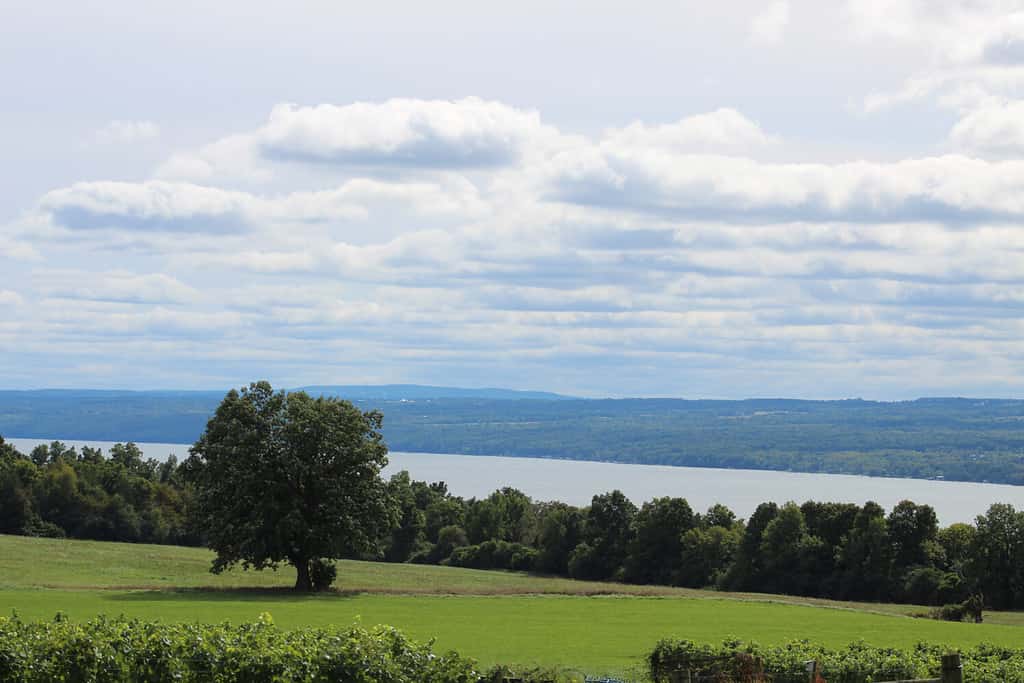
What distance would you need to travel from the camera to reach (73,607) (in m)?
44.6

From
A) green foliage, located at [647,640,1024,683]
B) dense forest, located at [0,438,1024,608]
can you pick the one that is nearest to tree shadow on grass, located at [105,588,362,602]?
dense forest, located at [0,438,1024,608]

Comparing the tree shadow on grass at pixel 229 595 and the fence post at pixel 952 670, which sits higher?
the fence post at pixel 952 670

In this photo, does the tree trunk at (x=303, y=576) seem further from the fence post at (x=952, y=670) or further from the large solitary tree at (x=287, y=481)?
the fence post at (x=952, y=670)

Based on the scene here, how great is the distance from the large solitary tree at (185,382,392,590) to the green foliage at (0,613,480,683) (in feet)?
119

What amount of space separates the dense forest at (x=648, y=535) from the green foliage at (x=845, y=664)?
36676mm

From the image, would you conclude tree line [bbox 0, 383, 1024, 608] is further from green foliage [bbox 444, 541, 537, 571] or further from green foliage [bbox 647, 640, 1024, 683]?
green foliage [bbox 647, 640, 1024, 683]

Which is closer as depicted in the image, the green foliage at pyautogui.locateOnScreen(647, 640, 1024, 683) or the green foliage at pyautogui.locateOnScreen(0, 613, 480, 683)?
the green foliage at pyautogui.locateOnScreen(0, 613, 480, 683)

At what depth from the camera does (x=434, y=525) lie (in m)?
110

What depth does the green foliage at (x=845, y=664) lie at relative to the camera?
20.6 metres

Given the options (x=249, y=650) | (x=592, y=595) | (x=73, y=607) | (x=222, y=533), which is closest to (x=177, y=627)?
(x=249, y=650)

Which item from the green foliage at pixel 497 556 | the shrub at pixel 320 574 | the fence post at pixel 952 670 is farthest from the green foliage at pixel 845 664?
the green foliage at pixel 497 556

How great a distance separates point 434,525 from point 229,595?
185 ft

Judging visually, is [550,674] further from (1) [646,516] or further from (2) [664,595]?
(1) [646,516]

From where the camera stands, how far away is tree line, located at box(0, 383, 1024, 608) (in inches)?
2216
